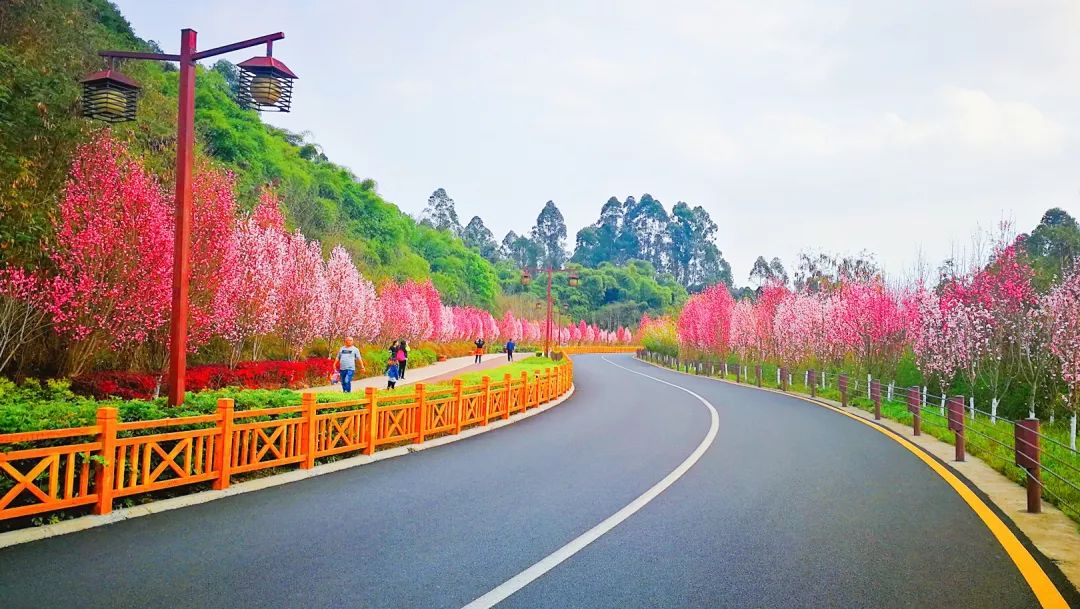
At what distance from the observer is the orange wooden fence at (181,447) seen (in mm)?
6703

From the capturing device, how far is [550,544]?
20.8 ft

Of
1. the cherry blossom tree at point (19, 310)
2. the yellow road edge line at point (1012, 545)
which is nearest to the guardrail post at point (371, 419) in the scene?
the yellow road edge line at point (1012, 545)

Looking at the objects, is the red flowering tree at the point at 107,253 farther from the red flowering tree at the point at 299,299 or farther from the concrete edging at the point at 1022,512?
the concrete edging at the point at 1022,512

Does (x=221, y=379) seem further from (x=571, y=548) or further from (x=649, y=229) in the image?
(x=649, y=229)

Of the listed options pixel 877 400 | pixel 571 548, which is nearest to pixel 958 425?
pixel 877 400

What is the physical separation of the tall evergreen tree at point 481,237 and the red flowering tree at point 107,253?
13185cm

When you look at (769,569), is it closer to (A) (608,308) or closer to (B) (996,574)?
(B) (996,574)

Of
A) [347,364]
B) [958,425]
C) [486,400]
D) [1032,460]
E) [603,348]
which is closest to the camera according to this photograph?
[1032,460]

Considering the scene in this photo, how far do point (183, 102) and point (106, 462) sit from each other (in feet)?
17.0

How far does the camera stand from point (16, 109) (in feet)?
57.3

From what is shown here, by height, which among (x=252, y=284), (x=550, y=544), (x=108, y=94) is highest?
(x=108, y=94)

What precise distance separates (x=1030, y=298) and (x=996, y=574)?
21778 millimetres

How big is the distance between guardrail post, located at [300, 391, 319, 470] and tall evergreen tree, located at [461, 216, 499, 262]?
141 meters

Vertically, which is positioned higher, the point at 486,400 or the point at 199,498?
the point at 486,400
